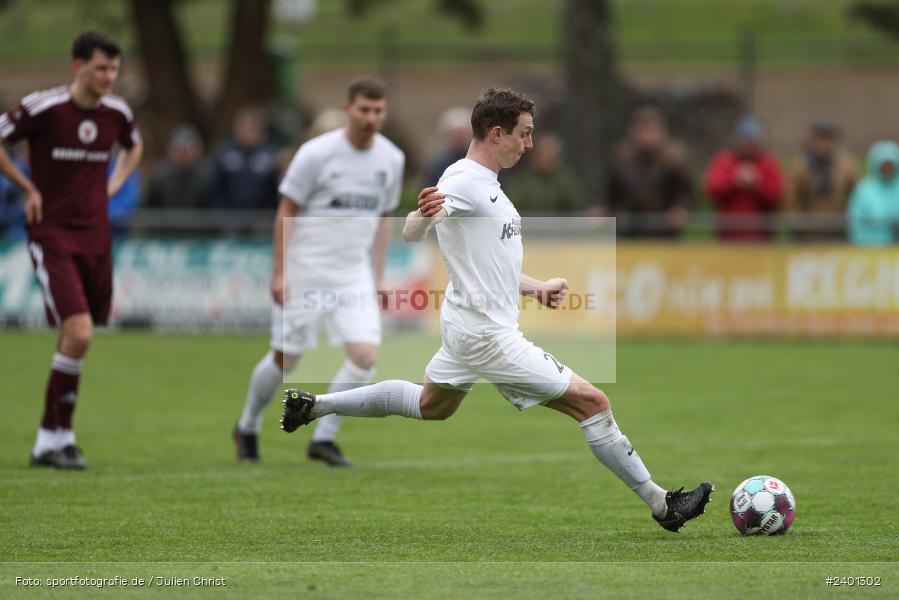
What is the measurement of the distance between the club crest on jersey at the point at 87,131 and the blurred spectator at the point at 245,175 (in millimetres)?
8862

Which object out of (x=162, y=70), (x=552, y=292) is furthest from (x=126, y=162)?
(x=162, y=70)

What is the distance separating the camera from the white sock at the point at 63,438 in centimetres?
955

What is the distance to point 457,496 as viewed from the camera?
861cm

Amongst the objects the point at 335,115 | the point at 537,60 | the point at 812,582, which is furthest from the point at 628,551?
the point at 537,60

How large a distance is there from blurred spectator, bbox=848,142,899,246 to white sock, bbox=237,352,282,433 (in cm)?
1033

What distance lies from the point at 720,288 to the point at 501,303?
11375 millimetres

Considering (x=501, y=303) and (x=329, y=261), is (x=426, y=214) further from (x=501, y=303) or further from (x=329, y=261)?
(x=329, y=261)

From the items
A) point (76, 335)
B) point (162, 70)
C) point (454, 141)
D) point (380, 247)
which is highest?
point (162, 70)

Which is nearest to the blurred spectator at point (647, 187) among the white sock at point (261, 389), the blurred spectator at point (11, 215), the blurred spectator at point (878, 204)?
the blurred spectator at point (878, 204)

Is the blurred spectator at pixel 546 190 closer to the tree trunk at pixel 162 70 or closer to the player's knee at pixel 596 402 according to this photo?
the tree trunk at pixel 162 70

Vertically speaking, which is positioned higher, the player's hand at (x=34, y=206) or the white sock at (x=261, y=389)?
the player's hand at (x=34, y=206)

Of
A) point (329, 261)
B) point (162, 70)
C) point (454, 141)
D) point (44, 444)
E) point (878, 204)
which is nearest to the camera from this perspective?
point (44, 444)

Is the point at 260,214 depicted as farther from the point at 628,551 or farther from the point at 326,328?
the point at 628,551

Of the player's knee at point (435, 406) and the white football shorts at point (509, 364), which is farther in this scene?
the player's knee at point (435, 406)
